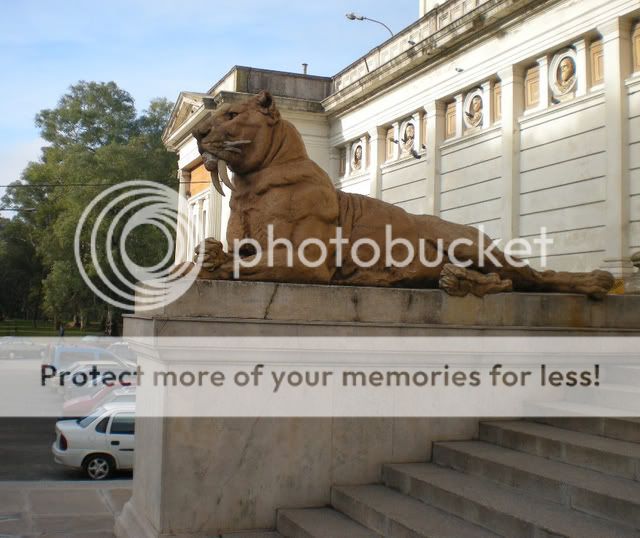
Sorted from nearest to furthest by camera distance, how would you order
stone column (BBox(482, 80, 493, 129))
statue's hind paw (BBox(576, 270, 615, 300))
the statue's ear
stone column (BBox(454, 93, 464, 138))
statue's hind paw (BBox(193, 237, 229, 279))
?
1. statue's hind paw (BBox(193, 237, 229, 279))
2. the statue's ear
3. statue's hind paw (BBox(576, 270, 615, 300))
4. stone column (BBox(482, 80, 493, 129))
5. stone column (BBox(454, 93, 464, 138))

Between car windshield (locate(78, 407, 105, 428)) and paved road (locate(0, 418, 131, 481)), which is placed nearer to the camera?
paved road (locate(0, 418, 131, 481))

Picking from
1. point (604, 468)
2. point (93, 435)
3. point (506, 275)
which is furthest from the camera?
point (93, 435)

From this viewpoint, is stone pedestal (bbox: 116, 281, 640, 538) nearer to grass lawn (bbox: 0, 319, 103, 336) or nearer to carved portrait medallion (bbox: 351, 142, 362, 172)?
carved portrait medallion (bbox: 351, 142, 362, 172)

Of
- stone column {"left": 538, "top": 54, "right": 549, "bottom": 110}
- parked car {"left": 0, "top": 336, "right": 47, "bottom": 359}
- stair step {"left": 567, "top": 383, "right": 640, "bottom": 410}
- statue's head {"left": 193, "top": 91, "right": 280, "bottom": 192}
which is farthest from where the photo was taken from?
parked car {"left": 0, "top": 336, "right": 47, "bottom": 359}

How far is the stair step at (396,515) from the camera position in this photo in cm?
465

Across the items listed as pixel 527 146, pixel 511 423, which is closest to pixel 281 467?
pixel 511 423

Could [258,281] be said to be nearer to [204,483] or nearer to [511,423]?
[204,483]

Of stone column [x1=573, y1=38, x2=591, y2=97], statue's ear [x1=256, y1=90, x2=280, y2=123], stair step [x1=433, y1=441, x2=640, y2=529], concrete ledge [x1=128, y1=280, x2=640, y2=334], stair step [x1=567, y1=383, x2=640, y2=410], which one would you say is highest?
stone column [x1=573, y1=38, x2=591, y2=97]

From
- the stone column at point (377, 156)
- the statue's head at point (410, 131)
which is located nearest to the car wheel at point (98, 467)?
the statue's head at point (410, 131)

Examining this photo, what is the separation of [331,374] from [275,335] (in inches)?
23.2

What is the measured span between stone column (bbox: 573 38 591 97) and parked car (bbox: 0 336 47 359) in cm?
3278

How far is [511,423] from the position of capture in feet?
21.0

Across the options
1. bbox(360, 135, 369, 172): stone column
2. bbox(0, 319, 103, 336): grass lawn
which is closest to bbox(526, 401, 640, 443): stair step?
bbox(360, 135, 369, 172): stone column

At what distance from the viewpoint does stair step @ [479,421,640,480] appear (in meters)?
4.97
